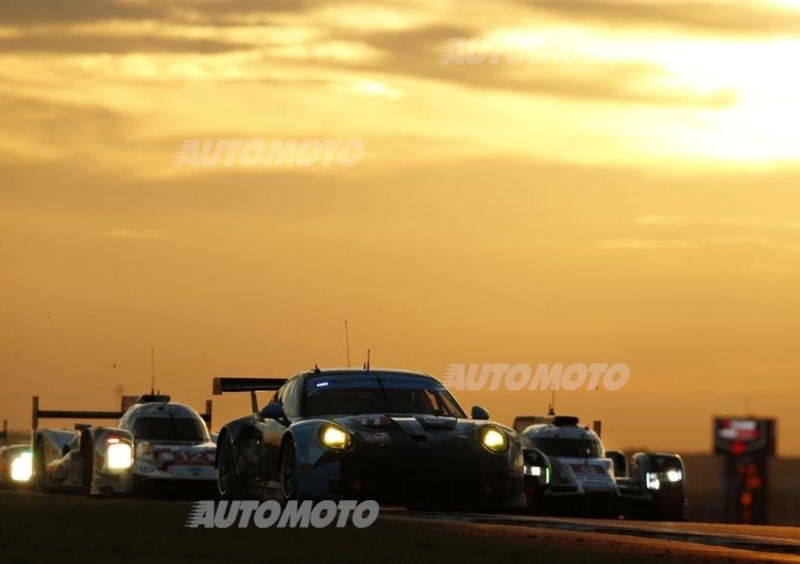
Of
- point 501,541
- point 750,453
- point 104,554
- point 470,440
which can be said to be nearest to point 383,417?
point 470,440

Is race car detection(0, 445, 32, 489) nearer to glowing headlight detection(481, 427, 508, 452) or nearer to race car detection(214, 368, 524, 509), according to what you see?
race car detection(214, 368, 524, 509)

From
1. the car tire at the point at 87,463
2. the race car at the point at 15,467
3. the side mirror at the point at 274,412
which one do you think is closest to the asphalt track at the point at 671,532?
the side mirror at the point at 274,412

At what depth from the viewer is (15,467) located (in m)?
32.0

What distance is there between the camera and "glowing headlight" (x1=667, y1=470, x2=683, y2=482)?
33219mm

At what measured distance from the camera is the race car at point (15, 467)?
104 feet

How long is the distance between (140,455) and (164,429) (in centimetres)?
90

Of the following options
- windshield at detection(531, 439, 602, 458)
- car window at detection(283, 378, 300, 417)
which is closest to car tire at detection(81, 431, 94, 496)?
car window at detection(283, 378, 300, 417)

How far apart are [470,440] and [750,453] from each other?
51.7m

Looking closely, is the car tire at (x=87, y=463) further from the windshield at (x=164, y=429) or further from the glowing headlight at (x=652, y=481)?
the glowing headlight at (x=652, y=481)

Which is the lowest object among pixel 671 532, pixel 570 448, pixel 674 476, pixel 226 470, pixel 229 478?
pixel 671 532

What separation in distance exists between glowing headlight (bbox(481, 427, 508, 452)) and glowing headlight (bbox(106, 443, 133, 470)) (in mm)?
8987

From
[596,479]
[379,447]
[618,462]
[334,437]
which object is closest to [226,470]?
[334,437]

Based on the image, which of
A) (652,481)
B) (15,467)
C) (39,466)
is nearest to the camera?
(39,466)

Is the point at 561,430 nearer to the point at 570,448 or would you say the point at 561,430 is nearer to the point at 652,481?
the point at 570,448
